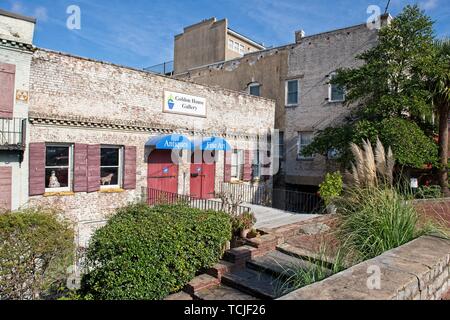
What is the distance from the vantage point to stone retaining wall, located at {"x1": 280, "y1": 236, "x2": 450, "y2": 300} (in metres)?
2.92

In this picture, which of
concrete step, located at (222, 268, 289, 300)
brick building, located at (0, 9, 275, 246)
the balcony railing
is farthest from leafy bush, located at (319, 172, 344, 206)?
the balcony railing

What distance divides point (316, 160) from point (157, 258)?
14.2 metres

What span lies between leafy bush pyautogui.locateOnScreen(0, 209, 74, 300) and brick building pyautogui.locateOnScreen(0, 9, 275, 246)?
423cm

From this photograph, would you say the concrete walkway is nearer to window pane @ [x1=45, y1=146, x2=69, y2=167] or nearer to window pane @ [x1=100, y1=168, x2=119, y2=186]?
window pane @ [x1=100, y1=168, x2=119, y2=186]

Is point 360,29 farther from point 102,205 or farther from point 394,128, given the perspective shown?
point 102,205

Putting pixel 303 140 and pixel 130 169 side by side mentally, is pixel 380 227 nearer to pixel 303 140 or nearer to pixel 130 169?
pixel 130 169

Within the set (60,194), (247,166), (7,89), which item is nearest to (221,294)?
(60,194)

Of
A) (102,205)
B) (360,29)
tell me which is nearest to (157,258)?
(102,205)

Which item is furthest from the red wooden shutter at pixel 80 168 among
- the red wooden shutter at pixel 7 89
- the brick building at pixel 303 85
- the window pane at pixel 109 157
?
the brick building at pixel 303 85

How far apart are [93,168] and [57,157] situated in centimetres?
117

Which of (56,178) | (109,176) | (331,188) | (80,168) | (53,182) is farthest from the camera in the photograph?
(109,176)

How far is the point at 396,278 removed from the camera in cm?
324

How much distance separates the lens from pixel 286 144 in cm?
1923

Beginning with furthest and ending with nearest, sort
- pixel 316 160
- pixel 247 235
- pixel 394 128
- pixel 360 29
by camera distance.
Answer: pixel 316 160
pixel 360 29
pixel 394 128
pixel 247 235
